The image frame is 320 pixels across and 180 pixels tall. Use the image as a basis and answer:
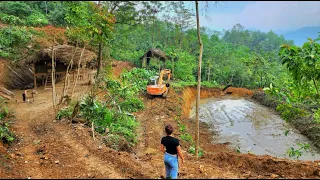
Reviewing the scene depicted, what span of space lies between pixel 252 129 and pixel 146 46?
26821 mm

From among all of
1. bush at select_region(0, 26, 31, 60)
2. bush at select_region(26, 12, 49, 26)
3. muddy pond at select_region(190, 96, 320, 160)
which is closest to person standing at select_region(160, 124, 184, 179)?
muddy pond at select_region(190, 96, 320, 160)

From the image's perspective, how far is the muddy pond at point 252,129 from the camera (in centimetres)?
1410

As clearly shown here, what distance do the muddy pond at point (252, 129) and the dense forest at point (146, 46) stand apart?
185cm

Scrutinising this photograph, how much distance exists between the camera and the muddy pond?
46.3 feet

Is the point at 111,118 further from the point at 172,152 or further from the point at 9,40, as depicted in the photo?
the point at 9,40

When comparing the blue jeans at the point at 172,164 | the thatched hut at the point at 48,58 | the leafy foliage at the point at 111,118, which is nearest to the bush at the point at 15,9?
the thatched hut at the point at 48,58

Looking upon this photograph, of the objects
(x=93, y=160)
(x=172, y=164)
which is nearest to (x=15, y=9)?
(x=93, y=160)

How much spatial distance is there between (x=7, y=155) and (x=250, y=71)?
30.3 metres

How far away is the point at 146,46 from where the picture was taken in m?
41.7

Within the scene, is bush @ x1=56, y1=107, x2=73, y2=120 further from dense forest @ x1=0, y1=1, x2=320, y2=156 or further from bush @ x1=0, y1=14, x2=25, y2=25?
bush @ x1=0, y1=14, x2=25, y2=25

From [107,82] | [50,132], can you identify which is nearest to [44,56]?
[107,82]

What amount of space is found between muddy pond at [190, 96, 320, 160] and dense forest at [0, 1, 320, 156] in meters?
1.85

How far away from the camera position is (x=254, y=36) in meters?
89.2

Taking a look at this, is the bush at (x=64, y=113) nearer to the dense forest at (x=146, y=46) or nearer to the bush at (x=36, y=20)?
the dense forest at (x=146, y=46)
